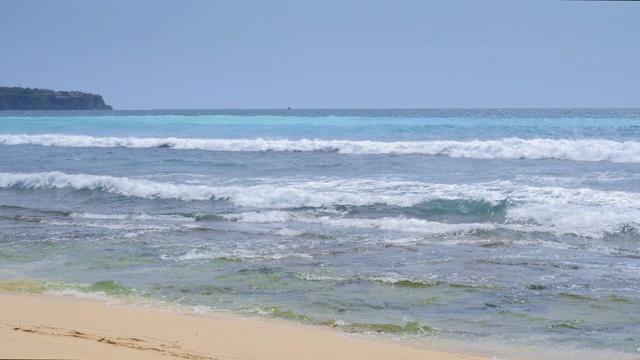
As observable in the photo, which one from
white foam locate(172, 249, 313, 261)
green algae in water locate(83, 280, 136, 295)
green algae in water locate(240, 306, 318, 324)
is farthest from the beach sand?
white foam locate(172, 249, 313, 261)

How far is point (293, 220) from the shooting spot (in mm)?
14234

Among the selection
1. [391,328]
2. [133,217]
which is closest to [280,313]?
[391,328]

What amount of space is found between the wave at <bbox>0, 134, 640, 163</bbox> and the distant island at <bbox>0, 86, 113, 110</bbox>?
10717cm

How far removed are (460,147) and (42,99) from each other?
12710 centimetres

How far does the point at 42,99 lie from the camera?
141 metres

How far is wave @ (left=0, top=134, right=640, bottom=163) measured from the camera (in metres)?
27.0

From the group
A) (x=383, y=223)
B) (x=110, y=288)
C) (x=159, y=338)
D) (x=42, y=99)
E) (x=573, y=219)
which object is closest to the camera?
(x=159, y=338)

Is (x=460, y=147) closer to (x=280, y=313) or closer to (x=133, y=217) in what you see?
(x=133, y=217)

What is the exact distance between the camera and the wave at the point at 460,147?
27.0 m

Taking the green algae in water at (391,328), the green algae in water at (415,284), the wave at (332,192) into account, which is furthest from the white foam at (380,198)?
the green algae in water at (391,328)

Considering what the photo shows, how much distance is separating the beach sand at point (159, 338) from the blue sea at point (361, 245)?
1.58 feet

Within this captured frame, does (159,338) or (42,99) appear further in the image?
(42,99)

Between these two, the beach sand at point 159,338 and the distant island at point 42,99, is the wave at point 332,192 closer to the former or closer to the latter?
the beach sand at point 159,338

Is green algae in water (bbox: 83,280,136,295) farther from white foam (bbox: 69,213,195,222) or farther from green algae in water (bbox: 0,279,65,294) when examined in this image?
white foam (bbox: 69,213,195,222)
